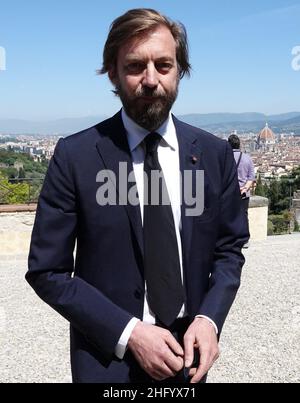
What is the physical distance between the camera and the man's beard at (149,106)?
1677mm

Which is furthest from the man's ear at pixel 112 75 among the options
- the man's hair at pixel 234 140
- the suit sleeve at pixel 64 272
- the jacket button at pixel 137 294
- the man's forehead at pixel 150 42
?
the man's hair at pixel 234 140

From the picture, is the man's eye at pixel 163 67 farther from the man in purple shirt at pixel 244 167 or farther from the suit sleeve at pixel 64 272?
the man in purple shirt at pixel 244 167

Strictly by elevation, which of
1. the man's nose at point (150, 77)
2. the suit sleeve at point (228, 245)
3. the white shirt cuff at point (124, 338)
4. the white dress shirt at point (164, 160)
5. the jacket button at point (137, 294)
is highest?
the man's nose at point (150, 77)

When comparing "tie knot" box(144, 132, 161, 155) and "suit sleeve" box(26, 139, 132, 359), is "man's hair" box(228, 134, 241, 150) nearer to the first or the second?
"tie knot" box(144, 132, 161, 155)

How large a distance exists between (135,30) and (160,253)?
75 cm

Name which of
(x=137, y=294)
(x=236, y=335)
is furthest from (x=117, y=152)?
(x=236, y=335)

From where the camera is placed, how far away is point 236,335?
18.9 feet

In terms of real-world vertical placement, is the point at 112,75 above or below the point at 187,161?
above

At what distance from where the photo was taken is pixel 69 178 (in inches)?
65.8

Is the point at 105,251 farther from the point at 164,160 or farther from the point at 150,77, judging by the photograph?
the point at 150,77

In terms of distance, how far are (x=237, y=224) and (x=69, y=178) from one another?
66cm

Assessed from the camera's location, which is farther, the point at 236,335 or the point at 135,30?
the point at 236,335

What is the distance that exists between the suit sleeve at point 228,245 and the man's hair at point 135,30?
434mm
